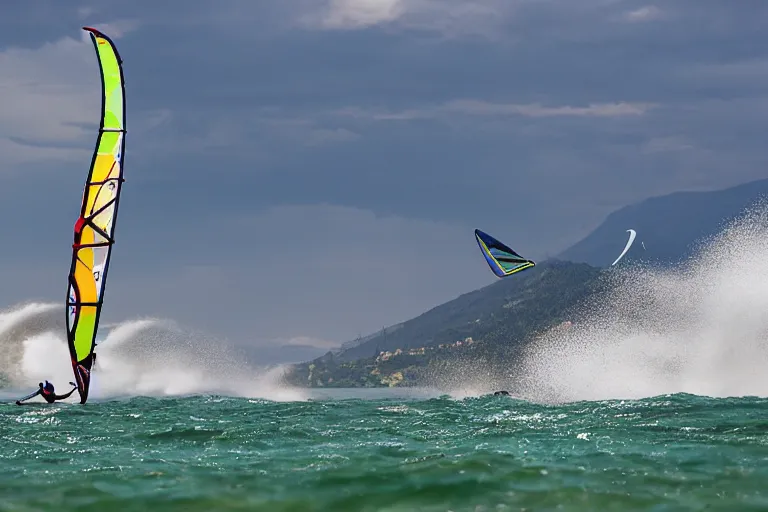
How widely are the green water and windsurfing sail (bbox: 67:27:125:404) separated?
15.6ft

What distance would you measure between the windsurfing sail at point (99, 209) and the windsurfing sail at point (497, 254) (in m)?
19.3

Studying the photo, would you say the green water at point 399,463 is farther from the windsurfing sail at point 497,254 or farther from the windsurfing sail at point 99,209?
the windsurfing sail at point 497,254

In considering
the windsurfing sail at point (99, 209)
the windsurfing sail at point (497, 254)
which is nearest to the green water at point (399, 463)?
the windsurfing sail at point (99, 209)

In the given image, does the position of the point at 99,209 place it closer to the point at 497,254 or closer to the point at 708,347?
the point at 497,254

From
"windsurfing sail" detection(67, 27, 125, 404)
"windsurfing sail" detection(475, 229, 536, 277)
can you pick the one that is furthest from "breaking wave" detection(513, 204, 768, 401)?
"windsurfing sail" detection(67, 27, 125, 404)

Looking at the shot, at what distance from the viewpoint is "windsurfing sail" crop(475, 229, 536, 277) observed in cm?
4509

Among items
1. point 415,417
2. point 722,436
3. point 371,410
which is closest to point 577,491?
point 722,436

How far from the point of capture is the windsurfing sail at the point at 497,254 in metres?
45.1

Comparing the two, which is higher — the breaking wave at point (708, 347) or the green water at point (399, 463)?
the breaking wave at point (708, 347)

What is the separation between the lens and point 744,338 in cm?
6525

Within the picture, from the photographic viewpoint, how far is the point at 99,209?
31109mm

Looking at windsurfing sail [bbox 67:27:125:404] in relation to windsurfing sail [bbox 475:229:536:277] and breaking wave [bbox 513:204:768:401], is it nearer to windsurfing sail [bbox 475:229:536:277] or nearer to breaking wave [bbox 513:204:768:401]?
windsurfing sail [bbox 475:229:536:277]

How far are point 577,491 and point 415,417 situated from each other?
14353mm

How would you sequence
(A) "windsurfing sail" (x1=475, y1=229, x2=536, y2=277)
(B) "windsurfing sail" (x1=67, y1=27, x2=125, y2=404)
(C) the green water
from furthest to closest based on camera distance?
(A) "windsurfing sail" (x1=475, y1=229, x2=536, y2=277)
(B) "windsurfing sail" (x1=67, y1=27, x2=125, y2=404)
(C) the green water
